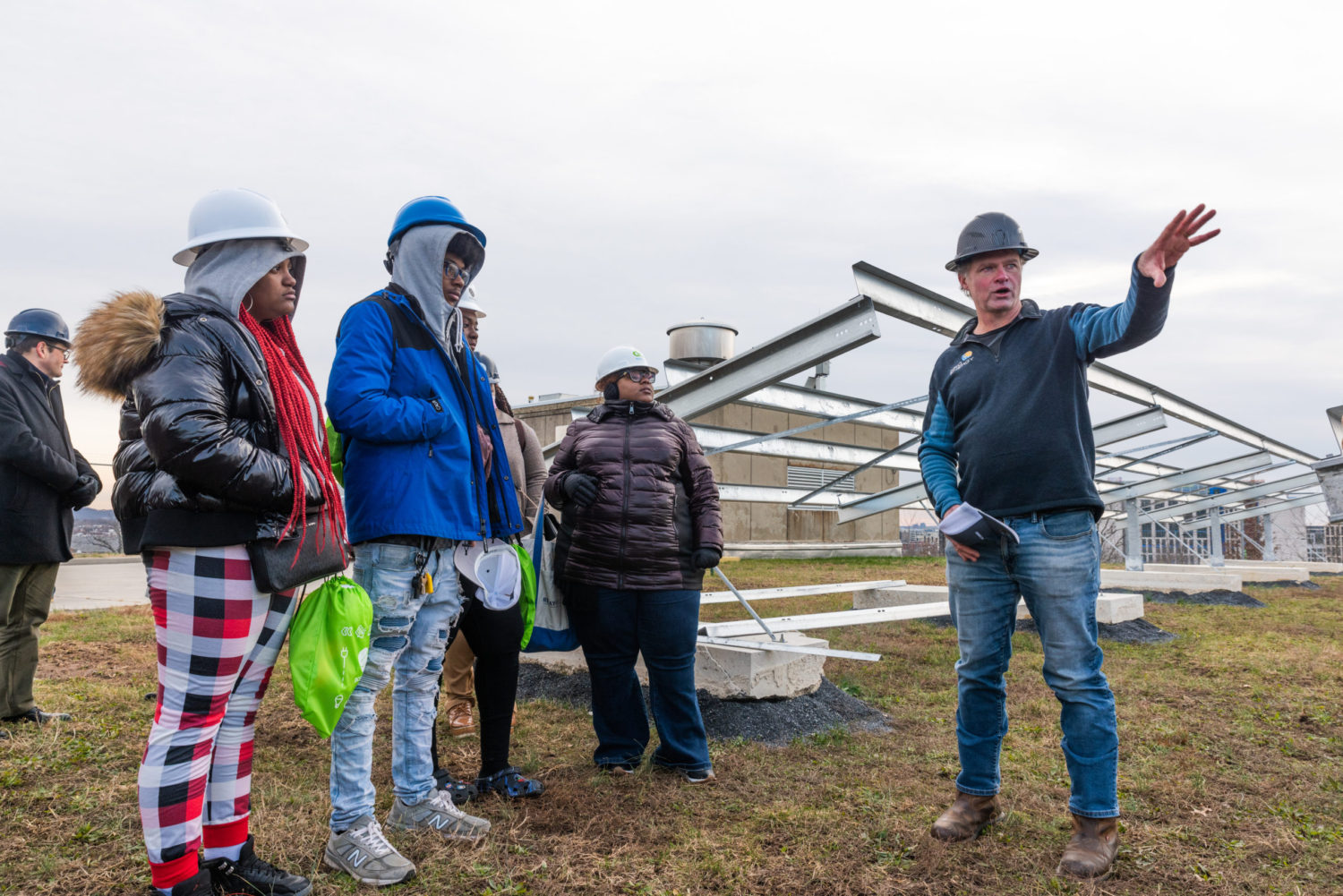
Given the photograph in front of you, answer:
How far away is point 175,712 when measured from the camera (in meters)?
2.07

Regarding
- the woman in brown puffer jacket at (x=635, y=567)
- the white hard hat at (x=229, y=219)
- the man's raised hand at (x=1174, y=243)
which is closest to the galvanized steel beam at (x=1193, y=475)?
the woman in brown puffer jacket at (x=635, y=567)

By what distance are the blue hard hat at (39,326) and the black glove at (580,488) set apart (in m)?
3.05

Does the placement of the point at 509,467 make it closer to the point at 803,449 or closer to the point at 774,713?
the point at 774,713

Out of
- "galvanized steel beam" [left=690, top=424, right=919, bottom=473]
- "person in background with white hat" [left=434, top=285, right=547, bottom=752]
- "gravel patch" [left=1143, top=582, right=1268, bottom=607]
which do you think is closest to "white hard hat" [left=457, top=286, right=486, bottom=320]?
"person in background with white hat" [left=434, top=285, right=547, bottom=752]

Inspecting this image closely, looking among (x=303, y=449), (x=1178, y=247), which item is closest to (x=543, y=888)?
(x=303, y=449)

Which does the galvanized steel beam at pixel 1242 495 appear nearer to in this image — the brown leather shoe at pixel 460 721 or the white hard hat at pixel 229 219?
the brown leather shoe at pixel 460 721

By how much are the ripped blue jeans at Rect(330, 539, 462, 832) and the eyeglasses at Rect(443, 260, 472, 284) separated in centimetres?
95

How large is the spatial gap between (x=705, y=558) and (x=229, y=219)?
7.87ft

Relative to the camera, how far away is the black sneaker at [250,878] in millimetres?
2260

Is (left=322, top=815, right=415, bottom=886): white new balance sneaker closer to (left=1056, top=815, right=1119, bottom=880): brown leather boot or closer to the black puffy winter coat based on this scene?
(left=1056, top=815, right=1119, bottom=880): brown leather boot

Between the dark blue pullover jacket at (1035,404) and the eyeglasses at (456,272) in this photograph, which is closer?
the dark blue pullover jacket at (1035,404)

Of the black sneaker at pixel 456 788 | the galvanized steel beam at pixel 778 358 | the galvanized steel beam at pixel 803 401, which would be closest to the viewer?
the black sneaker at pixel 456 788

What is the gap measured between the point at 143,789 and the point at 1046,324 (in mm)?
3026

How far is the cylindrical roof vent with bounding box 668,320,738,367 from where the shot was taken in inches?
543
